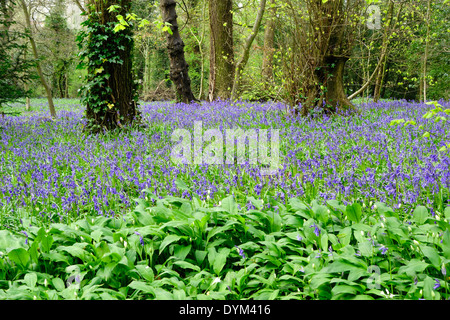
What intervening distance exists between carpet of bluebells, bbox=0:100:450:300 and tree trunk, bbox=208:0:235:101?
829 cm

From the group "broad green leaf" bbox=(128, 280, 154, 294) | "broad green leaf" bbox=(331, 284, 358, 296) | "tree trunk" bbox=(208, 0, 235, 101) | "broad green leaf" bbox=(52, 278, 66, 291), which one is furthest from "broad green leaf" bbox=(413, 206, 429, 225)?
"tree trunk" bbox=(208, 0, 235, 101)

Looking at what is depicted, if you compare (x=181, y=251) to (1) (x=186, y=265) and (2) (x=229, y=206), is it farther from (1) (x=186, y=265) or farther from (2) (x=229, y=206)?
(2) (x=229, y=206)

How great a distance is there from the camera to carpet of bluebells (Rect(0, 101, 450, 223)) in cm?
372

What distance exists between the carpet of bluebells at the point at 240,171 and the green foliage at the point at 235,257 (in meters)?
0.58

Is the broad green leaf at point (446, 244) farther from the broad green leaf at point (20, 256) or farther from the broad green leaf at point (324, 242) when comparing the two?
the broad green leaf at point (20, 256)

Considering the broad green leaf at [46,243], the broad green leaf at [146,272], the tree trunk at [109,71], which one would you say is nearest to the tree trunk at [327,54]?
the tree trunk at [109,71]

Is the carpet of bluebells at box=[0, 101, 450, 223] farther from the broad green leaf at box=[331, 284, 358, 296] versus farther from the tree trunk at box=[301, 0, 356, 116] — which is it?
the broad green leaf at box=[331, 284, 358, 296]

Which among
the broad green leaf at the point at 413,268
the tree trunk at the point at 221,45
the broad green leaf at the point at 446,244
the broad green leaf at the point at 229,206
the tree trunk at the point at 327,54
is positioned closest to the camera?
the broad green leaf at the point at 413,268

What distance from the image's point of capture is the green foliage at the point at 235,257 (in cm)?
228

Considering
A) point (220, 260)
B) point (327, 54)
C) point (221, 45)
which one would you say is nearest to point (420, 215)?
point (220, 260)

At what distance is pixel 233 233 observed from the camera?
304cm
